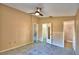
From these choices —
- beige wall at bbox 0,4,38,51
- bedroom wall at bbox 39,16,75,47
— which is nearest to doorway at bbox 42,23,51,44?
bedroom wall at bbox 39,16,75,47

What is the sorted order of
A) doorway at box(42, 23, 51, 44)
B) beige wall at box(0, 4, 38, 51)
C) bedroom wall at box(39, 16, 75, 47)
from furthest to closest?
1. doorway at box(42, 23, 51, 44)
2. bedroom wall at box(39, 16, 75, 47)
3. beige wall at box(0, 4, 38, 51)

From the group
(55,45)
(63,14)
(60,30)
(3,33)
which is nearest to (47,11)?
(63,14)

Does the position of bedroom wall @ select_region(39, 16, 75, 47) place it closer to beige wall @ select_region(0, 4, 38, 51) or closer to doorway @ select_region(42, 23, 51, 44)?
doorway @ select_region(42, 23, 51, 44)

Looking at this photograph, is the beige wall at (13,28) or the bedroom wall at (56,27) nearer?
the beige wall at (13,28)

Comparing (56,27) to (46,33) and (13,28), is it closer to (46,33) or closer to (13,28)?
(46,33)

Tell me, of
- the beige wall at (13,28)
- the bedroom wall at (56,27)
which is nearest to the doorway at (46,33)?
→ the bedroom wall at (56,27)

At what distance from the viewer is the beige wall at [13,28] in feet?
13.1

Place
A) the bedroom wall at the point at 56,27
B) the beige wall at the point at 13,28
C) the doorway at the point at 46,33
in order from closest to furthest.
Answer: the beige wall at the point at 13,28 < the bedroom wall at the point at 56,27 < the doorway at the point at 46,33

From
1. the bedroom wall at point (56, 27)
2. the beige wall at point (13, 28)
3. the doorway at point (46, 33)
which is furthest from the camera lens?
the doorway at point (46, 33)

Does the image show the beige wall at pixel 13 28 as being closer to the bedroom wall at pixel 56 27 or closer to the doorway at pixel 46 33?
the doorway at pixel 46 33

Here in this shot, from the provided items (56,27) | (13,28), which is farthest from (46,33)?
(13,28)

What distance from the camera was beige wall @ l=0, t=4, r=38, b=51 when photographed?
3.98 metres

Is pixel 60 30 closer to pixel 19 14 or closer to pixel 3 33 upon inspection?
pixel 19 14

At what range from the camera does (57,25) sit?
4938 millimetres
